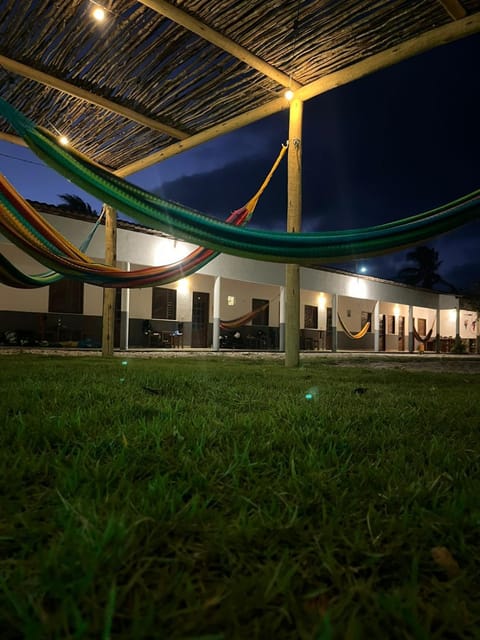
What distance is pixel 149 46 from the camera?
176 inches

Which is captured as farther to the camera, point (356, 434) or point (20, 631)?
point (356, 434)

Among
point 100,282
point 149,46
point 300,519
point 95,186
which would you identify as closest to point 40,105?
point 149,46

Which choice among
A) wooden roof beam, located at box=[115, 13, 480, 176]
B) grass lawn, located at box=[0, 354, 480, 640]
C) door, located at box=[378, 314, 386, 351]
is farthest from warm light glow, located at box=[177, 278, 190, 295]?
grass lawn, located at box=[0, 354, 480, 640]

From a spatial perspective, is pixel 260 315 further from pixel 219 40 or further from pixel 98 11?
pixel 98 11

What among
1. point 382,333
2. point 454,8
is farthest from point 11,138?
point 382,333

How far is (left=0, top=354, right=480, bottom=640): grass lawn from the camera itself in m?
0.63

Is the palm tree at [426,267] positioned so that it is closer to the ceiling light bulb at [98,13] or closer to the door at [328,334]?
the door at [328,334]

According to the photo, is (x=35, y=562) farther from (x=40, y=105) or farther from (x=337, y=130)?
(x=337, y=130)

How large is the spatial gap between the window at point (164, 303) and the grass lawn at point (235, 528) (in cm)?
1203

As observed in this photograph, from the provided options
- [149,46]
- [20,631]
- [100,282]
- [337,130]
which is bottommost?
[20,631]

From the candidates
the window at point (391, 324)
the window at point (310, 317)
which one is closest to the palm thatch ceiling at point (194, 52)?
the window at point (310, 317)

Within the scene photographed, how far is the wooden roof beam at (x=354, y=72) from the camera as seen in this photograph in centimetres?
383

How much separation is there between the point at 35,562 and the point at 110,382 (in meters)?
2.44

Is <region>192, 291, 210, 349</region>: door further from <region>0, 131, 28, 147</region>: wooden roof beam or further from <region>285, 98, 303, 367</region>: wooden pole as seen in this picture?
<region>285, 98, 303, 367</region>: wooden pole
